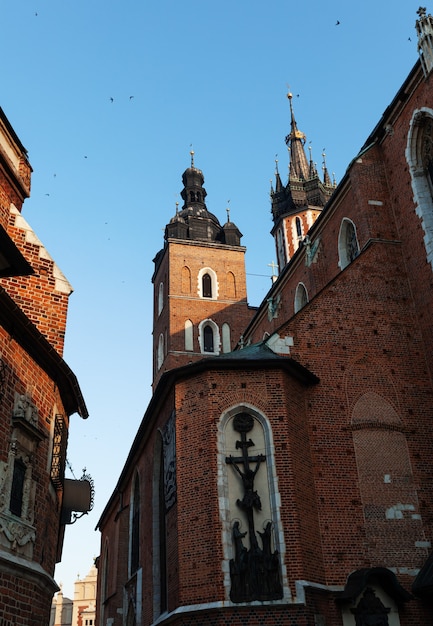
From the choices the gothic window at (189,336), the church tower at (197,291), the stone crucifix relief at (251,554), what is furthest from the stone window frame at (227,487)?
→ the gothic window at (189,336)

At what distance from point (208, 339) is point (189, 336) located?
1227mm

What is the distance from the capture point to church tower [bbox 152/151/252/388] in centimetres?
3606

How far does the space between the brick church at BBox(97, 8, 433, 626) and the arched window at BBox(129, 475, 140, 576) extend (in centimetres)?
15

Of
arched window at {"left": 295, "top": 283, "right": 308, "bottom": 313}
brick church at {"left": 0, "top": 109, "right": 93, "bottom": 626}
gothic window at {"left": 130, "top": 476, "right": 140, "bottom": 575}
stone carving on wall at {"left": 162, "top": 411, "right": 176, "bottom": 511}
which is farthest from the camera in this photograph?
arched window at {"left": 295, "top": 283, "right": 308, "bottom": 313}

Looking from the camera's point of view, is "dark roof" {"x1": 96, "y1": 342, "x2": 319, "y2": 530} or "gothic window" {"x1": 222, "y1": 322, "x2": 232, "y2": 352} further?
"gothic window" {"x1": 222, "y1": 322, "x2": 232, "y2": 352}

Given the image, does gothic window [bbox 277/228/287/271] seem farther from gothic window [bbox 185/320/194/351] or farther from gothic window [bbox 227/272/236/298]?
gothic window [bbox 185/320/194/351]

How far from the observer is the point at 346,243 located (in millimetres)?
20469

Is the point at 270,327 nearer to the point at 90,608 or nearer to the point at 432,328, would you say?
the point at 432,328

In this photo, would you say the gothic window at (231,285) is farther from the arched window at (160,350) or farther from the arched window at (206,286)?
the arched window at (160,350)

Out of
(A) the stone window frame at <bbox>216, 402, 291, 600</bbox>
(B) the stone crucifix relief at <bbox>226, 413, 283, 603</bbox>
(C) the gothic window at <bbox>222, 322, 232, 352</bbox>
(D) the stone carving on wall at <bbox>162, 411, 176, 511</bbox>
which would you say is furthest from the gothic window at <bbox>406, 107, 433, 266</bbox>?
(C) the gothic window at <bbox>222, 322, 232, 352</bbox>

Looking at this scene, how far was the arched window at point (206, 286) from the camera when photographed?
125 ft

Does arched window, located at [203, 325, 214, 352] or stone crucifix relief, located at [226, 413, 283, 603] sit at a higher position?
arched window, located at [203, 325, 214, 352]

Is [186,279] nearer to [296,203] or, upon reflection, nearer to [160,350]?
[160,350]

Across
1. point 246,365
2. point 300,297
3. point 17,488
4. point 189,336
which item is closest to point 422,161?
point 246,365
